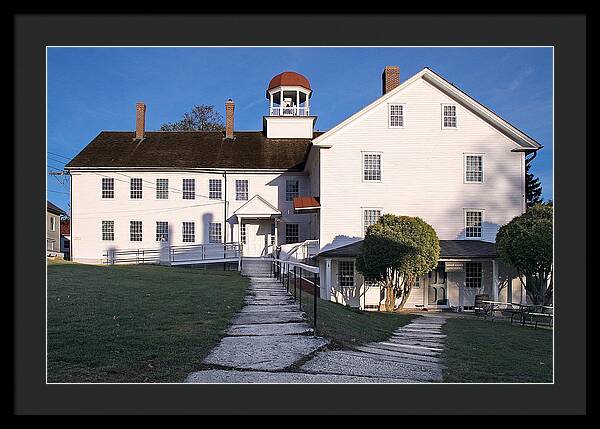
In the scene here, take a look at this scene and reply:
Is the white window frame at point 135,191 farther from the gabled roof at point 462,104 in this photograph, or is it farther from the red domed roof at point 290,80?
the gabled roof at point 462,104

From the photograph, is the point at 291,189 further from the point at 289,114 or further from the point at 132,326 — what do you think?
the point at 132,326

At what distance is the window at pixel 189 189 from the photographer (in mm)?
28094

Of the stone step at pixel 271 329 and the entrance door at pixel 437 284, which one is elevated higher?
the stone step at pixel 271 329

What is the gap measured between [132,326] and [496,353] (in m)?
6.67

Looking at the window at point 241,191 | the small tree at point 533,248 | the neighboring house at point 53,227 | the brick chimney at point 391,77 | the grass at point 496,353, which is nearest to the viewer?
the grass at point 496,353

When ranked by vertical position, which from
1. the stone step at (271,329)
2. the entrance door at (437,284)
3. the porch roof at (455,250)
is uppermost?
the porch roof at (455,250)

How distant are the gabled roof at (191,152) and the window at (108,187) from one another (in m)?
0.71

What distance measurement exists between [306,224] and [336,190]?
17.0 ft

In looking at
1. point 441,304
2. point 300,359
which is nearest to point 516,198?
point 441,304

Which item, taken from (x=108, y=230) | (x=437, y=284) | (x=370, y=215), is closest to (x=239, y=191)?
(x=108, y=230)

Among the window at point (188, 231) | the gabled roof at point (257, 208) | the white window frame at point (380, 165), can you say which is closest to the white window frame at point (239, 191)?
the gabled roof at point (257, 208)
